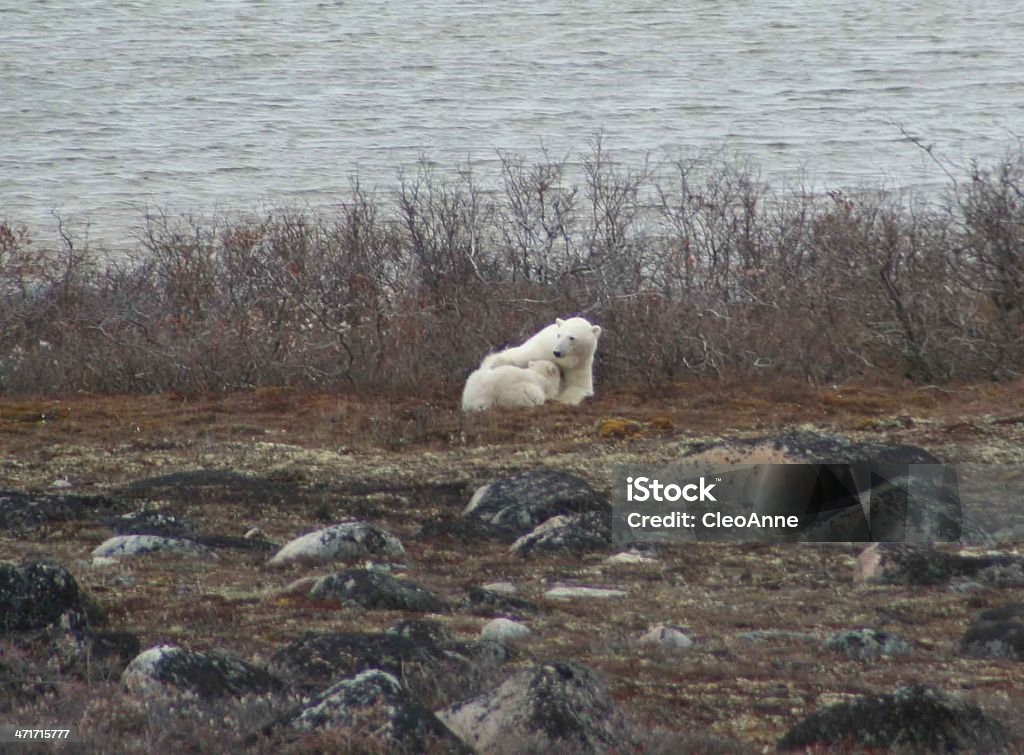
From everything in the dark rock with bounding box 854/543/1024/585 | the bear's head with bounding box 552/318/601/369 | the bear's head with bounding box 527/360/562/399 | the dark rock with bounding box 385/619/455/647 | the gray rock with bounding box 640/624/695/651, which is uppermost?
the dark rock with bounding box 385/619/455/647

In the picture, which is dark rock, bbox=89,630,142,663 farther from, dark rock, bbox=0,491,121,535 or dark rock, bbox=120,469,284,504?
dark rock, bbox=120,469,284,504

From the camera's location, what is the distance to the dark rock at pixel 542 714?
10.1ft

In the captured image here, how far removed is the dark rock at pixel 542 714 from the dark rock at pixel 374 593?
4.56 ft

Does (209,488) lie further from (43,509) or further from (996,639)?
(996,639)

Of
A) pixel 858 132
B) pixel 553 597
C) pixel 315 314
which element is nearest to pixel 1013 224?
pixel 315 314

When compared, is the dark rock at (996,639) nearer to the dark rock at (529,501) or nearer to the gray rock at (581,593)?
the gray rock at (581,593)

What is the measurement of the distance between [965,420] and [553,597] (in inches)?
187

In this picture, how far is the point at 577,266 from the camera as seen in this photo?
51.8ft

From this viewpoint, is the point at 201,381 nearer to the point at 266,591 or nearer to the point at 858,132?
the point at 266,591

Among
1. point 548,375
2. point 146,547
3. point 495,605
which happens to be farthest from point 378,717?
point 548,375

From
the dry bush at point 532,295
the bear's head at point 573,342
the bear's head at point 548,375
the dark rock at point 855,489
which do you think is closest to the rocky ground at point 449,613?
the dark rock at point 855,489

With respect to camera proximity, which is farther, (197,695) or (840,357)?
(840,357)

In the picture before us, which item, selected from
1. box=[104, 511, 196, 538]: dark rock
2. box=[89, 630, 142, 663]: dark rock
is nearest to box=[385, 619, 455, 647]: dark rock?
box=[89, 630, 142, 663]: dark rock

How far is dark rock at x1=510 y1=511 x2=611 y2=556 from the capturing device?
5.84 m
